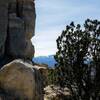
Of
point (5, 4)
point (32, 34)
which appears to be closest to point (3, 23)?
point (5, 4)

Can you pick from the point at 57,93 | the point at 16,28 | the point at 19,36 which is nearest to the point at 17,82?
the point at 57,93

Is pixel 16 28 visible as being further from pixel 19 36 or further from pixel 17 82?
pixel 17 82

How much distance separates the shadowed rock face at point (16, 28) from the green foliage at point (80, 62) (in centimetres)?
542

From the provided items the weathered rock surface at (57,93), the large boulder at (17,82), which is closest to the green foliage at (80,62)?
the weathered rock surface at (57,93)

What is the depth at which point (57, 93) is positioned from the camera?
5409cm

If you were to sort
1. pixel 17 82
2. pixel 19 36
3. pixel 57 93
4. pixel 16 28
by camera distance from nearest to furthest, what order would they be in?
pixel 17 82
pixel 57 93
pixel 16 28
pixel 19 36

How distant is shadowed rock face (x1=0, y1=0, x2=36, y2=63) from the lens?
57.4 metres

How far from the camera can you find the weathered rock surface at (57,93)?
53.1 m

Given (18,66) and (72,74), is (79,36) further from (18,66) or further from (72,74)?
(18,66)

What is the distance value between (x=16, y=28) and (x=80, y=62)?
385 inches

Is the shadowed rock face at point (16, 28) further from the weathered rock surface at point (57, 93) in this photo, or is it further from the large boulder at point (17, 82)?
the large boulder at point (17, 82)

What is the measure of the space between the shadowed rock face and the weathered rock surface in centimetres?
622

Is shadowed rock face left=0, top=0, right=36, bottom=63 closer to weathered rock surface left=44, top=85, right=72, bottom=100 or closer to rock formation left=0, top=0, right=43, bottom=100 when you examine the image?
rock formation left=0, top=0, right=43, bottom=100

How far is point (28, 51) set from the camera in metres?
60.4
